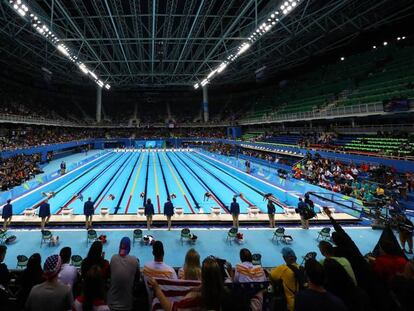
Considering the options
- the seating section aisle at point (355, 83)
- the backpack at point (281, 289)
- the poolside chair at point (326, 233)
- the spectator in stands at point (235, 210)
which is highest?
the seating section aisle at point (355, 83)

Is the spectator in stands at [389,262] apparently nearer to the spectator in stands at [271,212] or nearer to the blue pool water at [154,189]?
the spectator in stands at [271,212]

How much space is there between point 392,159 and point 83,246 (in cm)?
1542

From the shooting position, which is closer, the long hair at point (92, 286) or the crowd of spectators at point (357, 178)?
the long hair at point (92, 286)

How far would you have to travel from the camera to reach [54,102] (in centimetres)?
4606


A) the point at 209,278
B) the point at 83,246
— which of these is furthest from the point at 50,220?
the point at 209,278

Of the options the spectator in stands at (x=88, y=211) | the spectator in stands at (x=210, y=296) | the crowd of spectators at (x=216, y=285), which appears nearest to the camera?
the spectator in stands at (x=210, y=296)

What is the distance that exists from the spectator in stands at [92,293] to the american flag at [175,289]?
467 millimetres

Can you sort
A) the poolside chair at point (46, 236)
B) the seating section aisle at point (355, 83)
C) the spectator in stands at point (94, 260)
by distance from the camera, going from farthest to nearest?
1. the seating section aisle at point (355, 83)
2. the poolside chair at point (46, 236)
3. the spectator in stands at point (94, 260)

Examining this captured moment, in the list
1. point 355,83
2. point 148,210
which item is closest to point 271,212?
point 148,210

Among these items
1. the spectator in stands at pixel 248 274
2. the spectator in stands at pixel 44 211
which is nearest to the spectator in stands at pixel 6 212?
the spectator in stands at pixel 44 211

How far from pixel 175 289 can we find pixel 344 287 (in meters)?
1.56

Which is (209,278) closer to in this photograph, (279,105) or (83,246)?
(83,246)

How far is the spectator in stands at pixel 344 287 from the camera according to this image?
2.22 meters

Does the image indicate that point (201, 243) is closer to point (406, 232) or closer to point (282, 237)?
point (282, 237)
